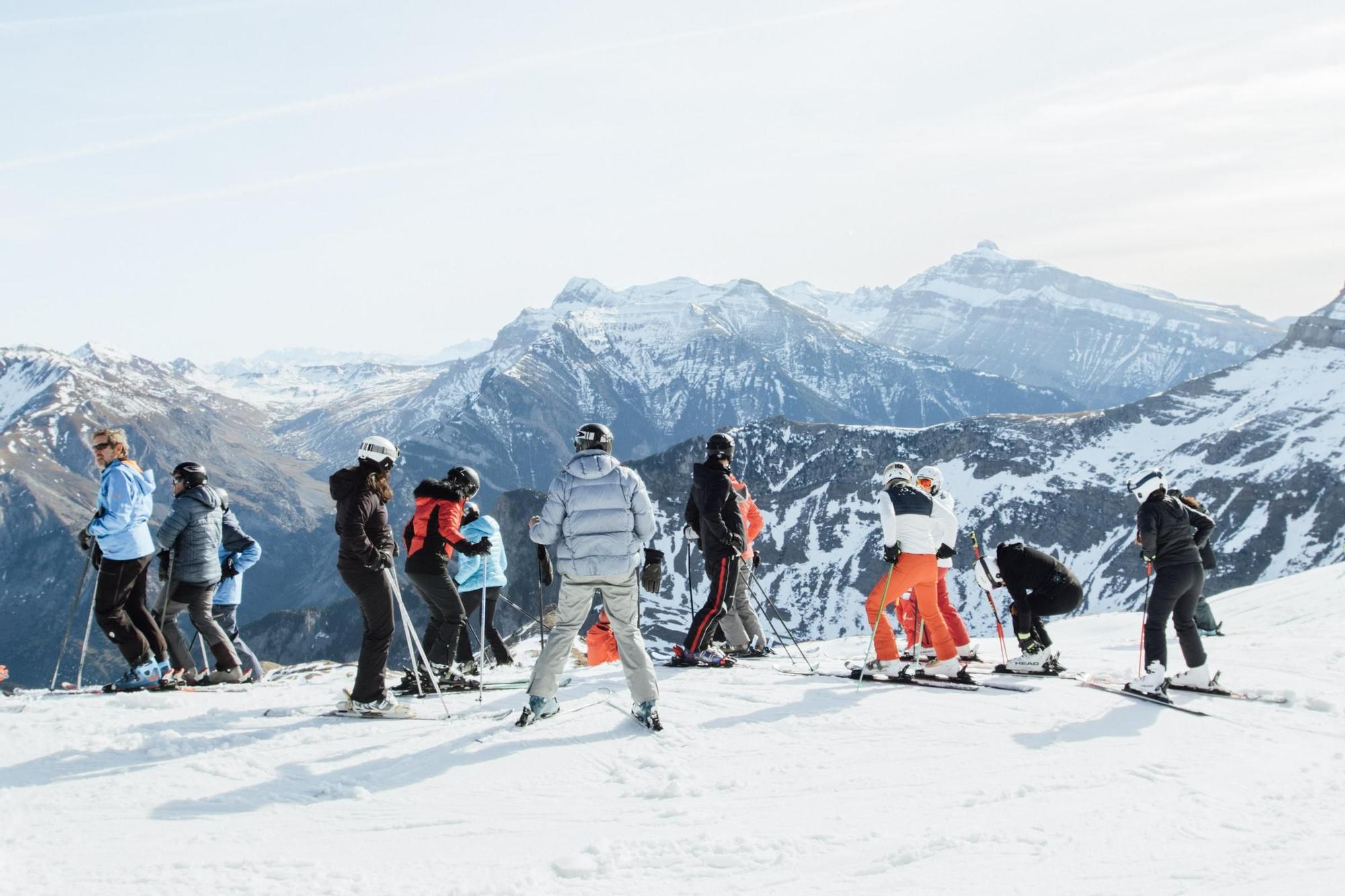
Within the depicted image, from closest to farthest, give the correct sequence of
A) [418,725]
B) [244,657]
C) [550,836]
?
[550,836] < [418,725] < [244,657]

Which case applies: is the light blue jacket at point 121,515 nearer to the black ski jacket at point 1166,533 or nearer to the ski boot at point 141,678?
the ski boot at point 141,678

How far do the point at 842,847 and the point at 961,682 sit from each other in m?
5.88

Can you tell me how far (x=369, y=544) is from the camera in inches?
407

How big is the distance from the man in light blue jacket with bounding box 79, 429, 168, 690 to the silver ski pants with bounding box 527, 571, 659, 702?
5248 mm

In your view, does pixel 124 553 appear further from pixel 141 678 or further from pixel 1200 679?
pixel 1200 679

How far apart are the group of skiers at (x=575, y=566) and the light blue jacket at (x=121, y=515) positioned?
0.02 m

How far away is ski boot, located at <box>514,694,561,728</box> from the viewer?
10.3 meters

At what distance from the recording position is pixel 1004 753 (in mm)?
9430

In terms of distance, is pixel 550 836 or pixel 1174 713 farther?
pixel 1174 713

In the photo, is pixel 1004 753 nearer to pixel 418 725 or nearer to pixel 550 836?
pixel 550 836

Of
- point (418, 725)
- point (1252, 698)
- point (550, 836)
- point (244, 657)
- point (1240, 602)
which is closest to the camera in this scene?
point (550, 836)

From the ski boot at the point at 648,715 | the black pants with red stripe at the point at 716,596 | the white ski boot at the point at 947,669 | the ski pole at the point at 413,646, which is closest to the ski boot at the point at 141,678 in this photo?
the ski pole at the point at 413,646

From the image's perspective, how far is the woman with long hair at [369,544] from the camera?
10305mm

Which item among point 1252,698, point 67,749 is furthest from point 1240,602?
point 67,749
